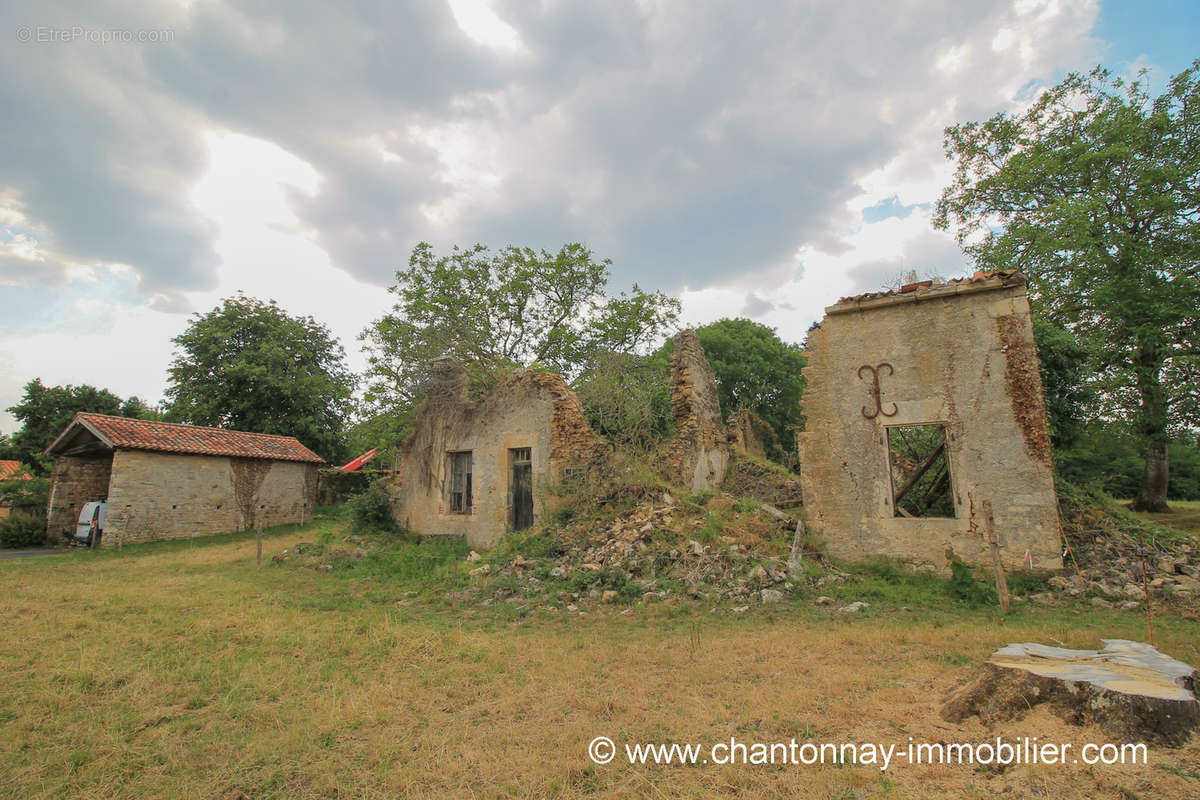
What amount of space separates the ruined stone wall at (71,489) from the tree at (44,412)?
9440mm

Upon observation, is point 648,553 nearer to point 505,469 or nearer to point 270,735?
point 505,469

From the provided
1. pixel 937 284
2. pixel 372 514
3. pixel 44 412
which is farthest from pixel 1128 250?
pixel 44 412

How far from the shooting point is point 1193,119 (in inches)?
557

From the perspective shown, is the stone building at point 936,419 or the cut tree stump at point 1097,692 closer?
the cut tree stump at point 1097,692

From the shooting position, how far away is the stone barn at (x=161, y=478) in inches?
636

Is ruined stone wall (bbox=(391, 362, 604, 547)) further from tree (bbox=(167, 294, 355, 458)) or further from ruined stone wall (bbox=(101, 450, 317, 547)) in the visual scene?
tree (bbox=(167, 294, 355, 458))

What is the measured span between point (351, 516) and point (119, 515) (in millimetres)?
7476

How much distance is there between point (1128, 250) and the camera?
46.4ft

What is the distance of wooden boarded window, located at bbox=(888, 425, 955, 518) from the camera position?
927 centimetres

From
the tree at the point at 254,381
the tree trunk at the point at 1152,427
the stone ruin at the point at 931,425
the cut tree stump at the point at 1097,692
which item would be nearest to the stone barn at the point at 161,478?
the tree at the point at 254,381

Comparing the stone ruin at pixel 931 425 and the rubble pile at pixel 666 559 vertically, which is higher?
the stone ruin at pixel 931 425

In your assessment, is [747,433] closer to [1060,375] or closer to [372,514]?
[1060,375]

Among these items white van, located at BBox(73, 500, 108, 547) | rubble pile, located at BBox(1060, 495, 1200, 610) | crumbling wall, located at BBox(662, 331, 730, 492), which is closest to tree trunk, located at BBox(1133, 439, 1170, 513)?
rubble pile, located at BBox(1060, 495, 1200, 610)

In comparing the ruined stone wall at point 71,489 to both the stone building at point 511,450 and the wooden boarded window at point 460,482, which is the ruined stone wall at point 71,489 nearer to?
the stone building at point 511,450
